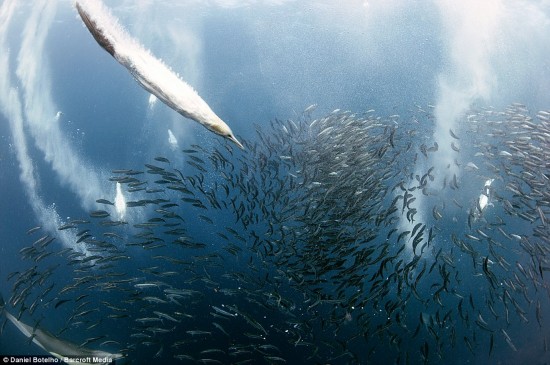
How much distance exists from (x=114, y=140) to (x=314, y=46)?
25732 millimetres

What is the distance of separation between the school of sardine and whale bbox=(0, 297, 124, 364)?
435 millimetres

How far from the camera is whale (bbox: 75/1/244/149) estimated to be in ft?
3.76

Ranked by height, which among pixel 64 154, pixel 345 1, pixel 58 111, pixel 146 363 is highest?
pixel 58 111

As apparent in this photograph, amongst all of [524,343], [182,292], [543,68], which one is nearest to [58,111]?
Result: [182,292]

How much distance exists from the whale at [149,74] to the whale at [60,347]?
920cm

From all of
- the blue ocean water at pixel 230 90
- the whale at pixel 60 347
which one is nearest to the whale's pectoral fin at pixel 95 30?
the whale at pixel 60 347

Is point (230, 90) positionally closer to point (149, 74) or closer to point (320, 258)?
point (320, 258)

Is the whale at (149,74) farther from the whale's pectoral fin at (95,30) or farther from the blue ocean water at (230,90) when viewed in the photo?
the blue ocean water at (230,90)

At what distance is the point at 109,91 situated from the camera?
4856 centimetres

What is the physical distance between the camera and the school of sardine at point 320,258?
27.8 feet

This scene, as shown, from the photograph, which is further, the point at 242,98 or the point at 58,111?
the point at 242,98

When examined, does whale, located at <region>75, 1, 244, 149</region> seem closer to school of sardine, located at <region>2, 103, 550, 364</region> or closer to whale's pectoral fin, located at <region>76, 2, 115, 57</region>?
whale's pectoral fin, located at <region>76, 2, 115, 57</region>

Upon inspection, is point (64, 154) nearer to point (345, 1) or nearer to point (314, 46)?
point (314, 46)

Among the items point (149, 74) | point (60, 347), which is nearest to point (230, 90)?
point (60, 347)
